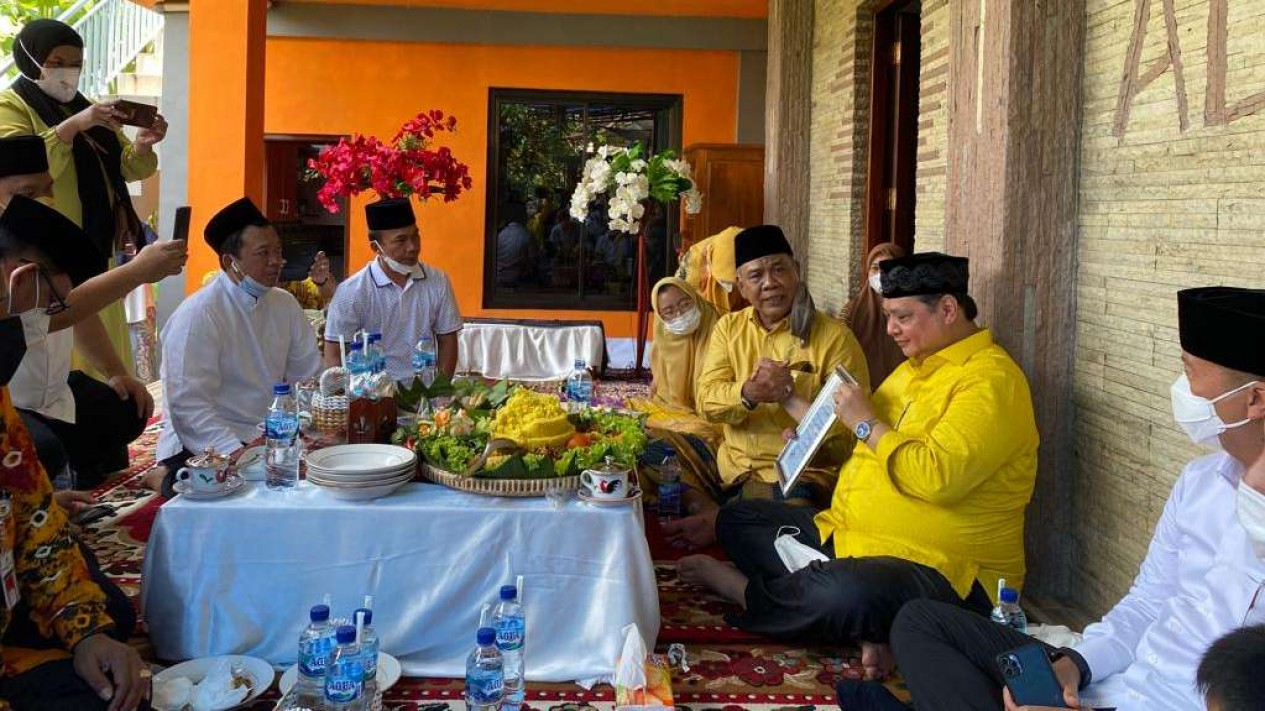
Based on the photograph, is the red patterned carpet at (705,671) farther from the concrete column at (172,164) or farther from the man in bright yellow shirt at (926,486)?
the concrete column at (172,164)

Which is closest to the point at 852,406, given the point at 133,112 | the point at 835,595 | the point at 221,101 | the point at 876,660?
the point at 835,595

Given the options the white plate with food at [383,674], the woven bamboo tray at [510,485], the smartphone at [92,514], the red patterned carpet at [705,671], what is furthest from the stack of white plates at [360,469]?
the smartphone at [92,514]

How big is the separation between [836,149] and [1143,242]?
3742mm

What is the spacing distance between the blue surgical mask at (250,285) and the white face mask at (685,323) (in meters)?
2.15

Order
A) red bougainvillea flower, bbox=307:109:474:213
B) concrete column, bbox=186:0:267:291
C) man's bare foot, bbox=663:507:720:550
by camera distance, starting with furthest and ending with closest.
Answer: concrete column, bbox=186:0:267:291, red bougainvillea flower, bbox=307:109:474:213, man's bare foot, bbox=663:507:720:550

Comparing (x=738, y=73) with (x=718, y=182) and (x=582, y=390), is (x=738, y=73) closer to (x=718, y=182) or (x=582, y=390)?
(x=718, y=182)

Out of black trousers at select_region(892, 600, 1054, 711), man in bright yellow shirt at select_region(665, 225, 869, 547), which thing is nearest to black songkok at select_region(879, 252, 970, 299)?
man in bright yellow shirt at select_region(665, 225, 869, 547)

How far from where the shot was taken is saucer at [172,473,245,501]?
2811 millimetres

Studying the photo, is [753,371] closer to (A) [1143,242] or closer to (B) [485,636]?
(A) [1143,242]

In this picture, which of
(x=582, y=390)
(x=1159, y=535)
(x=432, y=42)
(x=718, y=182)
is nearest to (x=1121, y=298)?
(x=1159, y=535)

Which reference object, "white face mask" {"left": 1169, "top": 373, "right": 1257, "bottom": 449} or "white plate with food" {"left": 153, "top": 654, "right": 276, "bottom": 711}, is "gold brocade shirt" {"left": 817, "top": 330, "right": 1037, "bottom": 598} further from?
"white plate with food" {"left": 153, "top": 654, "right": 276, "bottom": 711}

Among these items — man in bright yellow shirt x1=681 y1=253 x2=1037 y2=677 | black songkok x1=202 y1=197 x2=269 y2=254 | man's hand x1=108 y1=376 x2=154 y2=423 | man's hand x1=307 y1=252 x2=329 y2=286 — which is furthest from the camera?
man's hand x1=307 y1=252 x2=329 y2=286

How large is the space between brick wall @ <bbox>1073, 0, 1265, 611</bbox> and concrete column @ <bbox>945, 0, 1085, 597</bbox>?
5 centimetres

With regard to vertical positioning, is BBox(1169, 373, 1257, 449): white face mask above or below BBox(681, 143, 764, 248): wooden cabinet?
below
